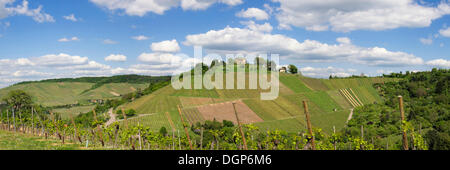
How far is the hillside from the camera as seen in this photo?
68625mm

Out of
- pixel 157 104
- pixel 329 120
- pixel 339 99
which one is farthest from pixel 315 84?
pixel 157 104

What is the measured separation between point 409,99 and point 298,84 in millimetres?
41524

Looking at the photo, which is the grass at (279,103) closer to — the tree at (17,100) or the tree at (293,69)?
the tree at (293,69)

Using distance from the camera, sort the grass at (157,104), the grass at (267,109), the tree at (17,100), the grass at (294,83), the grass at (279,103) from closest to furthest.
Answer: the grass at (279,103) < the grass at (267,109) < the grass at (157,104) < the tree at (17,100) < the grass at (294,83)

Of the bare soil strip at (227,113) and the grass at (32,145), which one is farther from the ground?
the grass at (32,145)

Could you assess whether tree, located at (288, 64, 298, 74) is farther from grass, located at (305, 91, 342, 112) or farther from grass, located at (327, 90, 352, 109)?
grass, located at (305, 91, 342, 112)

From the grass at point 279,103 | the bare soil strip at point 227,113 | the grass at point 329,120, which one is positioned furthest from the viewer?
the bare soil strip at point 227,113

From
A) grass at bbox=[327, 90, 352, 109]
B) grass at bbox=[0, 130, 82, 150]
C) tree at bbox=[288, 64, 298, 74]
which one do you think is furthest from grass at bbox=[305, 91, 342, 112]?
grass at bbox=[0, 130, 82, 150]

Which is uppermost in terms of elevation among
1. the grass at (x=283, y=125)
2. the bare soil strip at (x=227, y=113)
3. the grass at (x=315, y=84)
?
the grass at (x=315, y=84)

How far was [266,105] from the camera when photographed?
7962 centimetres

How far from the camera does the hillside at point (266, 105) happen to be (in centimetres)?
6862

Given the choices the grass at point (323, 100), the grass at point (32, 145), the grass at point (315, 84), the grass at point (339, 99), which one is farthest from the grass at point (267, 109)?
the grass at point (32, 145)
